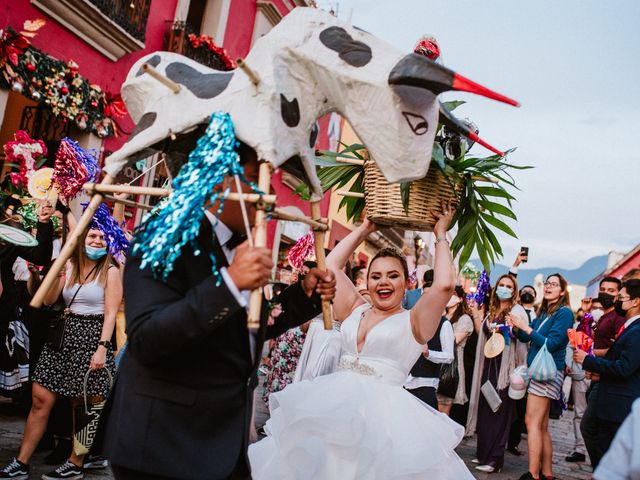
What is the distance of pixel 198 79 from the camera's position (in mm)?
2197

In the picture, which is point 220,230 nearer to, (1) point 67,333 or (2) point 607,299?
(1) point 67,333

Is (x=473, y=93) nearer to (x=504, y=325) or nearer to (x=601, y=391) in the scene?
(x=601, y=391)

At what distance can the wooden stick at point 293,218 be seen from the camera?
1.95 metres

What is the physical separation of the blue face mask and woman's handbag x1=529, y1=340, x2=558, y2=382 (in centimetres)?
418

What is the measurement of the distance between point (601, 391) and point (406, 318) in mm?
2271

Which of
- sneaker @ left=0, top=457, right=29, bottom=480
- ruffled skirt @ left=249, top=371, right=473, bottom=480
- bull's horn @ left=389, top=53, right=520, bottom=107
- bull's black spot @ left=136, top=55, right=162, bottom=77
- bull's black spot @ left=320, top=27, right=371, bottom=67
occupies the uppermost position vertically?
bull's black spot @ left=320, top=27, right=371, bottom=67

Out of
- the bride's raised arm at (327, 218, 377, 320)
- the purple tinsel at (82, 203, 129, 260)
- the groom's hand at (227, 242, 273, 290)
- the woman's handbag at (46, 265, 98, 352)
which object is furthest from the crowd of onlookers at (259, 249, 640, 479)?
the groom's hand at (227, 242, 273, 290)

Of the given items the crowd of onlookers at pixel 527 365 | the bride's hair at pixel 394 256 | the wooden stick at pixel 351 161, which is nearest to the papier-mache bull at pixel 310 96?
the wooden stick at pixel 351 161

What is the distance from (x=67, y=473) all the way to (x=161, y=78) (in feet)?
11.7

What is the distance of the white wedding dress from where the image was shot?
322 centimetres

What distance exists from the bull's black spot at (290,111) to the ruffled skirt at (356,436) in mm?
1826

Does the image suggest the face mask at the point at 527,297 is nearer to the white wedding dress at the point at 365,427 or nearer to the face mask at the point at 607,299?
the face mask at the point at 607,299

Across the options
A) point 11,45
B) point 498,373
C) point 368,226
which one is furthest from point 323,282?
point 11,45

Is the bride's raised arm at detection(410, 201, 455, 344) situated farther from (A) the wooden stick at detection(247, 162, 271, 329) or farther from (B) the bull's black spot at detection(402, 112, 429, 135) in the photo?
(A) the wooden stick at detection(247, 162, 271, 329)
